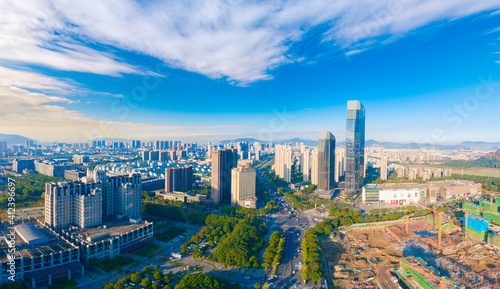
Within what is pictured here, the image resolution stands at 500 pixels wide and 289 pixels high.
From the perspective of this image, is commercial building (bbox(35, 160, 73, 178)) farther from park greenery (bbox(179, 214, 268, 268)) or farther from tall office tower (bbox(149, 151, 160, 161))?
park greenery (bbox(179, 214, 268, 268))

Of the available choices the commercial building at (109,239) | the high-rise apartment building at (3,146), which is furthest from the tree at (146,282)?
the high-rise apartment building at (3,146)

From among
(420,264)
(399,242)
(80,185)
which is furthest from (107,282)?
(399,242)

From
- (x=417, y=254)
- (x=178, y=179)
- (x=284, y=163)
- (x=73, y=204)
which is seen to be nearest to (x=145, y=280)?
(x=73, y=204)

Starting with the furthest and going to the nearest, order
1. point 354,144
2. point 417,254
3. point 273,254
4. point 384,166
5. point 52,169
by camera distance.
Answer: point 384,166, point 52,169, point 354,144, point 417,254, point 273,254

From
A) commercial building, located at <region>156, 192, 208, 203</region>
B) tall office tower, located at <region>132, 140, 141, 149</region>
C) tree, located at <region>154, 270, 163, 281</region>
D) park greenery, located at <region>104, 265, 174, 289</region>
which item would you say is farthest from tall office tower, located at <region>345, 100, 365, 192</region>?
tall office tower, located at <region>132, 140, 141, 149</region>

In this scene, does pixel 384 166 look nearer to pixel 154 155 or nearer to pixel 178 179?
pixel 178 179

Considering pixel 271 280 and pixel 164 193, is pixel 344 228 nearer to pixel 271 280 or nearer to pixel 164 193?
pixel 271 280

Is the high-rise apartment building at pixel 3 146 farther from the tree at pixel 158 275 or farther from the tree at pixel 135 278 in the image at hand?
the tree at pixel 158 275
